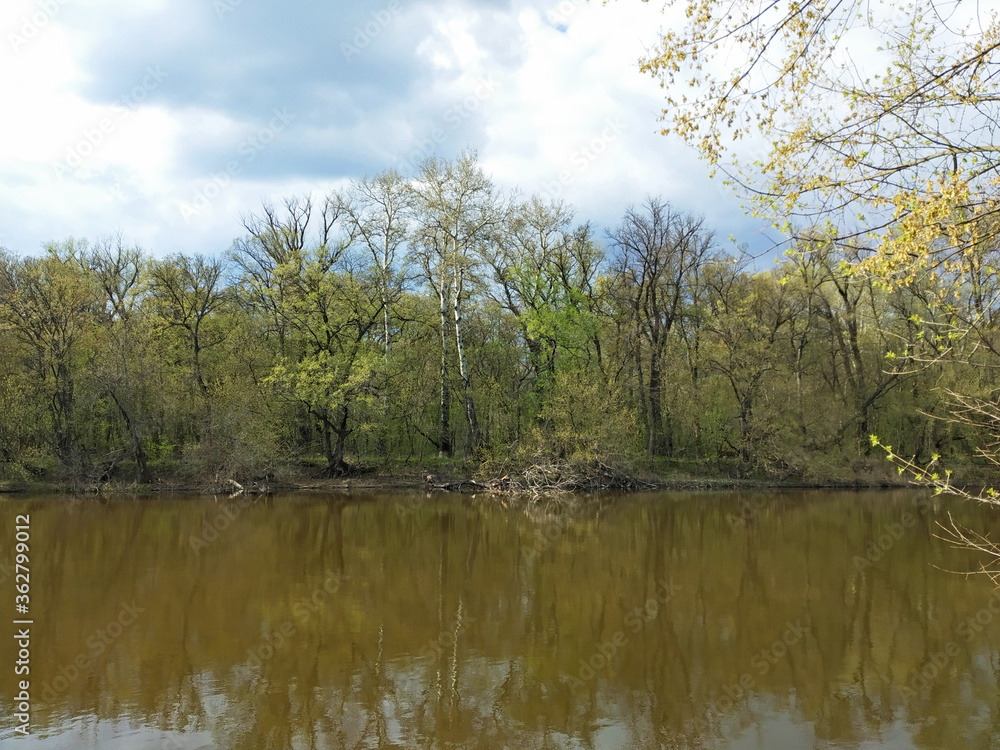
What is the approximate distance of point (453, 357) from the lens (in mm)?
31719

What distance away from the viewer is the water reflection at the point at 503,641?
19.5 feet

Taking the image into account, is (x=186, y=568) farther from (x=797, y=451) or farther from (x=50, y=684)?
(x=797, y=451)

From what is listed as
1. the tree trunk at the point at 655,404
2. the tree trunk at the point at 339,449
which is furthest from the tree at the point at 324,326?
the tree trunk at the point at 655,404

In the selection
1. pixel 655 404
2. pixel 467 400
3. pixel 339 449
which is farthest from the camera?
pixel 655 404

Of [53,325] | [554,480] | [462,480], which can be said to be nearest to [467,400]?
[462,480]

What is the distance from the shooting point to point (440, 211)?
28688mm

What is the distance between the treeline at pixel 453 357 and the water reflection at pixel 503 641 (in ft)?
37.2

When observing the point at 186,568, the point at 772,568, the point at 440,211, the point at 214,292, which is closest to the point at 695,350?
the point at 440,211

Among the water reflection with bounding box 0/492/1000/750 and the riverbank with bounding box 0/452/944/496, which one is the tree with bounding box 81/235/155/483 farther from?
the water reflection with bounding box 0/492/1000/750

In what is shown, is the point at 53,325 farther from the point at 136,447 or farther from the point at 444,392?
the point at 444,392

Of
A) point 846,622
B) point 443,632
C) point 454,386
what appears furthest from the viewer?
point 454,386

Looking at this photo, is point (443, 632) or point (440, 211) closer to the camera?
point (443, 632)

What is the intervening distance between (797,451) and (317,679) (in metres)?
27.0

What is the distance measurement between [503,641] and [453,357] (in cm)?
2393
